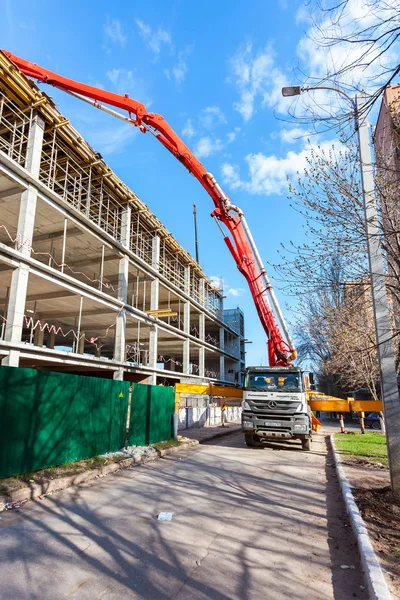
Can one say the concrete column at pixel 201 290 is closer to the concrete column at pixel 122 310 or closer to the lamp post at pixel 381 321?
the concrete column at pixel 122 310

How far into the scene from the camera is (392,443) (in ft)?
20.4

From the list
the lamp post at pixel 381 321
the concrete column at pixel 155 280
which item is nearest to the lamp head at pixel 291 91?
the lamp post at pixel 381 321

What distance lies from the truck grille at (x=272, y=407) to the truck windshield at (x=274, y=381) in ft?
1.45

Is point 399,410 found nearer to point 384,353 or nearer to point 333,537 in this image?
point 384,353

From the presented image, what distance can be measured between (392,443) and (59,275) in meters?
13.3

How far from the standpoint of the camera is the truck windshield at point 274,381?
12.3 metres

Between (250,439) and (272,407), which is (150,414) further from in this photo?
(272,407)

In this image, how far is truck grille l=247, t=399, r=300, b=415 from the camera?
1183 cm

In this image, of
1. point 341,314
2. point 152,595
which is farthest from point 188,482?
point 341,314

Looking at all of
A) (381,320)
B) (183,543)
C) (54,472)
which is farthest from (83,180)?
(183,543)

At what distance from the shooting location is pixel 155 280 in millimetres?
23688

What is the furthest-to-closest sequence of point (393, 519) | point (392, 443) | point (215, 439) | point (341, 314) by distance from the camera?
point (215, 439), point (341, 314), point (392, 443), point (393, 519)

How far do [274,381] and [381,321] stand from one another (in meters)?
6.40

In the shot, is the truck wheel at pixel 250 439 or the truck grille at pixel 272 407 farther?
the truck wheel at pixel 250 439
